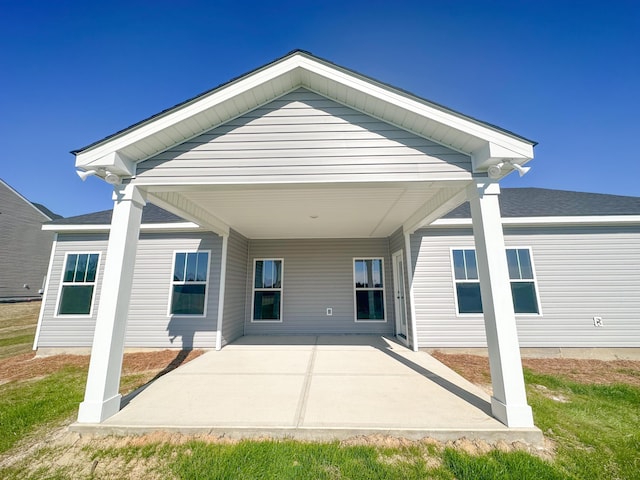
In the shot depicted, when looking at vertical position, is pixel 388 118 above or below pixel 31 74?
below

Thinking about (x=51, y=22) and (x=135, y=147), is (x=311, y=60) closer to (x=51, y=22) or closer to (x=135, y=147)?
(x=135, y=147)

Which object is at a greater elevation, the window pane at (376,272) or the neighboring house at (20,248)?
the neighboring house at (20,248)

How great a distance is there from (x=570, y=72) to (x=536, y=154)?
626 cm

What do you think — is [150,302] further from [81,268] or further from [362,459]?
[362,459]

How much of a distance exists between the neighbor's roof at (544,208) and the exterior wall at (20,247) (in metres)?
11.4

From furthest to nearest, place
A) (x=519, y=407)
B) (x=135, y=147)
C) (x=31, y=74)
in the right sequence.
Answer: (x=31, y=74) < (x=135, y=147) < (x=519, y=407)

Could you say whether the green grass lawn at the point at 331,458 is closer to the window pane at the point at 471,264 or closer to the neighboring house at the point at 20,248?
the window pane at the point at 471,264

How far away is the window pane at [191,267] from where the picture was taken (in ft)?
22.1

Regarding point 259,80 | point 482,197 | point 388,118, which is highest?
point 259,80

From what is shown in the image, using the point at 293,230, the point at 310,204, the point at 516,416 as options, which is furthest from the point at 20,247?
the point at 516,416

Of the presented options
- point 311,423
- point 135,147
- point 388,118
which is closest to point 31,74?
point 135,147

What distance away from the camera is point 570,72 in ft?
21.9

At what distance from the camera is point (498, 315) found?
2973 mm

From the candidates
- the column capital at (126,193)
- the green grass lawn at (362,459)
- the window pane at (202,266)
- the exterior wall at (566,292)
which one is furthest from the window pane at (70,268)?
the exterior wall at (566,292)
